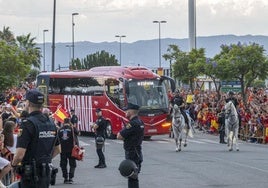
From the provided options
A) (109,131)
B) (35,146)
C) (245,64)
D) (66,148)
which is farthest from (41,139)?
(245,64)

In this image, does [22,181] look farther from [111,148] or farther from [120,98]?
[120,98]

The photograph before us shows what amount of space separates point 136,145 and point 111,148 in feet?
55.7

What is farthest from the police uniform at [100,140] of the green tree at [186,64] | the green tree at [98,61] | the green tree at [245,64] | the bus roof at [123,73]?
the green tree at [98,61]

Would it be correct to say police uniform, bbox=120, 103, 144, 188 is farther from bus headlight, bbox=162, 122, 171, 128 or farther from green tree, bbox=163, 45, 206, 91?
green tree, bbox=163, 45, 206, 91

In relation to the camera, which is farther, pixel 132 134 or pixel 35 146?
pixel 132 134

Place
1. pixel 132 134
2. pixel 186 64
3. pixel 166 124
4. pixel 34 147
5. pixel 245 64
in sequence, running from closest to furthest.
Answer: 1. pixel 34 147
2. pixel 132 134
3. pixel 166 124
4. pixel 245 64
5. pixel 186 64

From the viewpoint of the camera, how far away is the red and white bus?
3688 centimetres

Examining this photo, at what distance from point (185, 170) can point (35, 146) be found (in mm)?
11589

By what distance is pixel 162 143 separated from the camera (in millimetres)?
34656

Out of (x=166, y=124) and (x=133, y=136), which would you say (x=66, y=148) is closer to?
(x=133, y=136)

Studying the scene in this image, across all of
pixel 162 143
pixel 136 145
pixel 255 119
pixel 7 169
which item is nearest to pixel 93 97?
pixel 162 143

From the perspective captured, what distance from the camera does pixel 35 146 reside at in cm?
965


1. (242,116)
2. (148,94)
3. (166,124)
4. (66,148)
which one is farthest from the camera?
(242,116)

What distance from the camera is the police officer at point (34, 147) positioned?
9.54m
